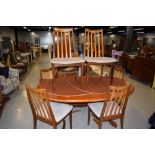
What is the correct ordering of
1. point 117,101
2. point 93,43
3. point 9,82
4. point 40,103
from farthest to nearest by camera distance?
point 9,82, point 93,43, point 117,101, point 40,103

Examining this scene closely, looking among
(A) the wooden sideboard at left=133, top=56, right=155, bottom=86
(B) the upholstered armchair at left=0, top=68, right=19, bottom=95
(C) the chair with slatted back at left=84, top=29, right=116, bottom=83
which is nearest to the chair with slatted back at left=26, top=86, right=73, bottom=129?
(C) the chair with slatted back at left=84, top=29, right=116, bottom=83

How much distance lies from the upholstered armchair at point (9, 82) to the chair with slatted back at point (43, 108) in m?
1.92

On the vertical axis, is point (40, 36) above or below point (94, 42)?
above

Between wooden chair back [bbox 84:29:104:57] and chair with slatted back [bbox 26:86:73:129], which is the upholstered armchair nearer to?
chair with slatted back [bbox 26:86:73:129]

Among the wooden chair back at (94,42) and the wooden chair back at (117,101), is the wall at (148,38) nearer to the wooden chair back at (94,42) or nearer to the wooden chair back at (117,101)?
the wooden chair back at (94,42)

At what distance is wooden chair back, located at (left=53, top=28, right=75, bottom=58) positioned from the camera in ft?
7.81

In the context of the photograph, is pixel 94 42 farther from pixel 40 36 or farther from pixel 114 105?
pixel 40 36

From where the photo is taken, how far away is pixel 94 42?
2.57 m

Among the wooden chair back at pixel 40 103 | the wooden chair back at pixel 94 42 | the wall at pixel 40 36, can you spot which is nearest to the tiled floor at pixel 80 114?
the wooden chair back at pixel 40 103

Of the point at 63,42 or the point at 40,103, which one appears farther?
the point at 63,42

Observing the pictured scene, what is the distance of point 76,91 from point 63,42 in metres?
0.97

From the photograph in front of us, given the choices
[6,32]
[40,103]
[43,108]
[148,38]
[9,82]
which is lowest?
[9,82]

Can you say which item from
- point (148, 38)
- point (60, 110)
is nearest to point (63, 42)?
point (60, 110)
